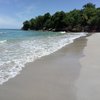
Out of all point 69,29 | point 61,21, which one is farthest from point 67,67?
point 61,21

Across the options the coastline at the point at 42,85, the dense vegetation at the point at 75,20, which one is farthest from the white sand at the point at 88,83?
the dense vegetation at the point at 75,20

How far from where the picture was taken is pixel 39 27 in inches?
4966

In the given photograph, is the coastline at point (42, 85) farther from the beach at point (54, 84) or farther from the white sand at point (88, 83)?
the white sand at point (88, 83)

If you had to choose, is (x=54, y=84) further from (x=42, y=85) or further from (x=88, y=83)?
(x=88, y=83)

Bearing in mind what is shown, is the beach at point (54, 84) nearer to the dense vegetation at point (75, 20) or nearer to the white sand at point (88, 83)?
the white sand at point (88, 83)

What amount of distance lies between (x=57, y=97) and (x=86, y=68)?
3.52 m

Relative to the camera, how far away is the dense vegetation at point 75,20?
80.0 meters

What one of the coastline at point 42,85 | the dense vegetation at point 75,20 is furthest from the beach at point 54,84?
the dense vegetation at point 75,20

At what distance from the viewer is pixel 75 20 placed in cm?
9000

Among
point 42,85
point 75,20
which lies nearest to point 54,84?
point 42,85

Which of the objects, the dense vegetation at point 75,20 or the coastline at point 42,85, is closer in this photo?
the coastline at point 42,85

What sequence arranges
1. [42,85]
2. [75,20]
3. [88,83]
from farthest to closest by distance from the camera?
[75,20], [88,83], [42,85]

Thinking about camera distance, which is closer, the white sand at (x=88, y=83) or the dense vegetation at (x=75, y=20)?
the white sand at (x=88, y=83)

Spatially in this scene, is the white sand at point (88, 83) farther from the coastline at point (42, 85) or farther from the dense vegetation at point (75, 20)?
the dense vegetation at point (75, 20)
